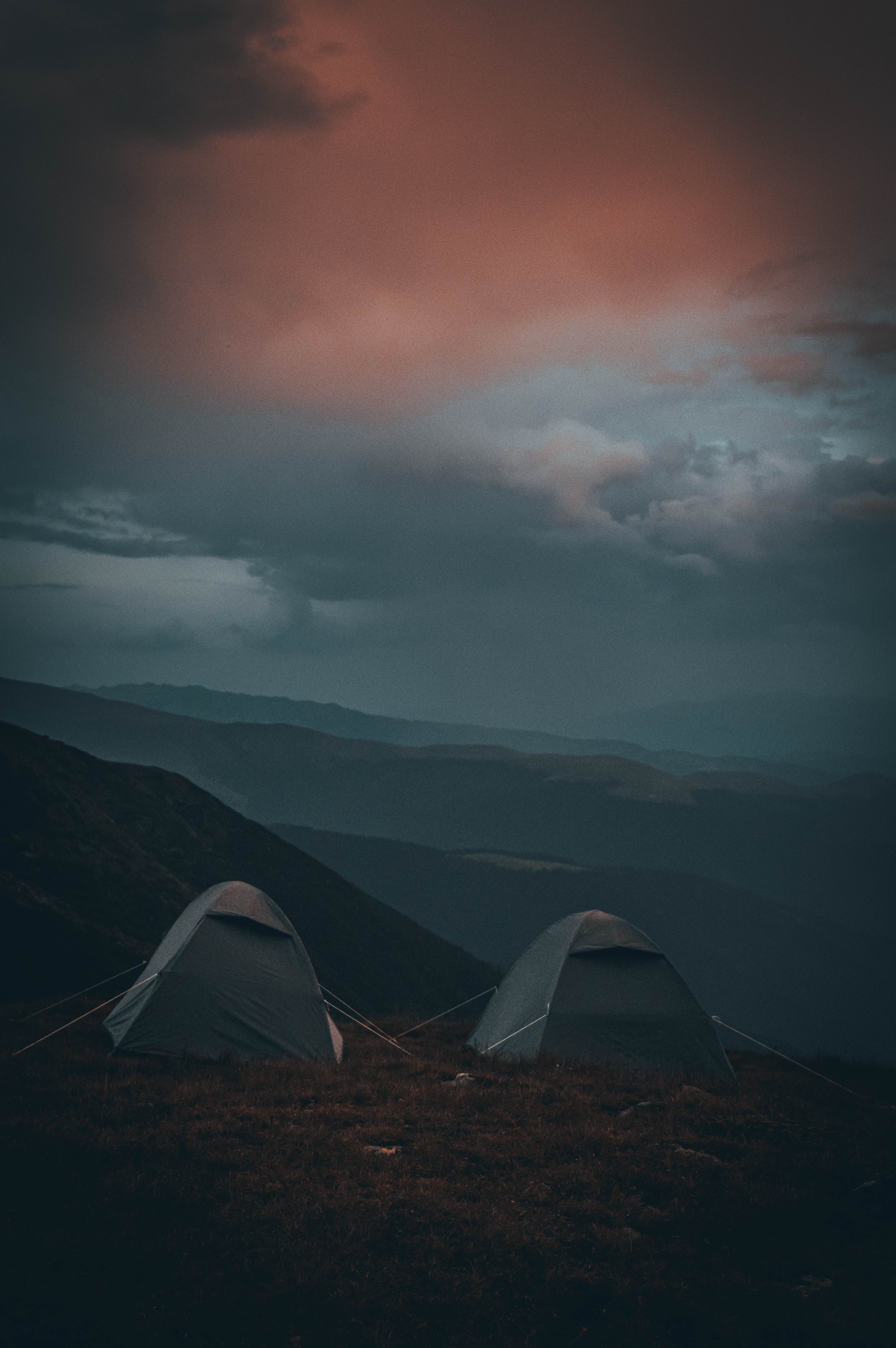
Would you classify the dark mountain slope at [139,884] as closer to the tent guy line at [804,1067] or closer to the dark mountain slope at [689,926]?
the tent guy line at [804,1067]

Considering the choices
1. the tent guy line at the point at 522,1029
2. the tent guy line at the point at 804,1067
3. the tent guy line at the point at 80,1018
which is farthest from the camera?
the tent guy line at the point at 522,1029

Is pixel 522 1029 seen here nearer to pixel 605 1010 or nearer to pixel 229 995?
pixel 605 1010

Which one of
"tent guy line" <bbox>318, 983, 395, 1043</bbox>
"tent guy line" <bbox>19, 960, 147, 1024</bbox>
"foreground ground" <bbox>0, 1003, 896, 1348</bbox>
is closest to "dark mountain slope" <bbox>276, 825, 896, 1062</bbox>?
"tent guy line" <bbox>318, 983, 395, 1043</bbox>

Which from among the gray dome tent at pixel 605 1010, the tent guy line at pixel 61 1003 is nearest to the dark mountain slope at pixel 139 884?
the tent guy line at pixel 61 1003

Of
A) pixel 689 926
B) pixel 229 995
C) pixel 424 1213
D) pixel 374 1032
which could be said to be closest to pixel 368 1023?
pixel 374 1032

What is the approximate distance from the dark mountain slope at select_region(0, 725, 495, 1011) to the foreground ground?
38.4 ft

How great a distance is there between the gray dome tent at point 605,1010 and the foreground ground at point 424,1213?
1.97m

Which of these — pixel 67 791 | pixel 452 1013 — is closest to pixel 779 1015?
pixel 452 1013

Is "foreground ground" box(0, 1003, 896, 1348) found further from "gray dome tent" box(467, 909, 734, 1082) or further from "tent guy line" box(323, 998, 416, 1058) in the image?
"tent guy line" box(323, 998, 416, 1058)

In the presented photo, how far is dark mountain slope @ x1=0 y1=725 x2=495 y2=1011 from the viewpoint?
24.5 m

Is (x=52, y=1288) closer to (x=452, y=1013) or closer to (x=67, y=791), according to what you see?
(x=67, y=791)

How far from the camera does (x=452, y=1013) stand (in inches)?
1896

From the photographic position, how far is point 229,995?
13.3 meters

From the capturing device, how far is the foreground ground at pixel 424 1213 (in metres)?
6.32
